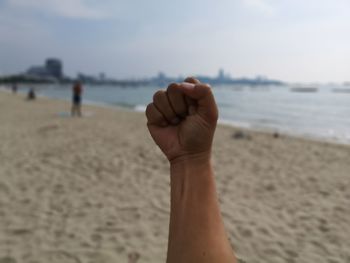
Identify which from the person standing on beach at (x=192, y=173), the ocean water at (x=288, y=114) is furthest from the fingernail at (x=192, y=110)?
the ocean water at (x=288, y=114)

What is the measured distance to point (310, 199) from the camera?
12.5 ft

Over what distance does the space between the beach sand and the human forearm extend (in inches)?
48.3

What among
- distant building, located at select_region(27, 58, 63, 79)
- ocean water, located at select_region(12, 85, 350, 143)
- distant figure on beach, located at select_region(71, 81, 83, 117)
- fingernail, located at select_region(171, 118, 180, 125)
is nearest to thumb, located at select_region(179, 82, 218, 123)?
fingernail, located at select_region(171, 118, 180, 125)

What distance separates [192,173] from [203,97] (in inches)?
13.5

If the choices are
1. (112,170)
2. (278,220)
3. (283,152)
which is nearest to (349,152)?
(283,152)

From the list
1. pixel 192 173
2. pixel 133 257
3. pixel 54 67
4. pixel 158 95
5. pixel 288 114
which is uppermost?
pixel 54 67

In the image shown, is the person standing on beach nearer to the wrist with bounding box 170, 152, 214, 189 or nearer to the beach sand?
the wrist with bounding box 170, 152, 214, 189

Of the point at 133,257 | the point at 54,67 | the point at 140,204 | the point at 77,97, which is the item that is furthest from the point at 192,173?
the point at 54,67

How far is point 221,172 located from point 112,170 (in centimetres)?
185

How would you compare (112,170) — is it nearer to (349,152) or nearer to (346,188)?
(346,188)

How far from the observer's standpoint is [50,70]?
5979 inches

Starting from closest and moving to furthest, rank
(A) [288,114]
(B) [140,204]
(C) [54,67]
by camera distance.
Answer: (B) [140,204]
(A) [288,114]
(C) [54,67]

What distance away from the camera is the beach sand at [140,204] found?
251cm

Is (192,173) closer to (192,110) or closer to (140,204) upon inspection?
(192,110)
